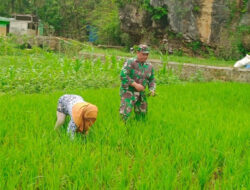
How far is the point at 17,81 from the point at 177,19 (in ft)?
28.6

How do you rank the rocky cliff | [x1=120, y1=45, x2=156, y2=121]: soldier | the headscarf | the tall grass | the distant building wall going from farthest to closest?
the distant building wall
the rocky cliff
[x1=120, y1=45, x2=156, y2=121]: soldier
the headscarf
the tall grass

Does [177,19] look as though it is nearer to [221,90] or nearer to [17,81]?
[221,90]

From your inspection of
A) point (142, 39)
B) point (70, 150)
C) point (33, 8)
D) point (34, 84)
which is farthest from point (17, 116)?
point (33, 8)

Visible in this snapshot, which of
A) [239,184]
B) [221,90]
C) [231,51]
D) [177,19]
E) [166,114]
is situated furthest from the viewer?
[177,19]

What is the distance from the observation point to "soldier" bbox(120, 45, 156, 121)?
3.42 m

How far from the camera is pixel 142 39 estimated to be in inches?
631

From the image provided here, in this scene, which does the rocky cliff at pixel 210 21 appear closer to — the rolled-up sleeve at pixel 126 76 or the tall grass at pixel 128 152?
the tall grass at pixel 128 152

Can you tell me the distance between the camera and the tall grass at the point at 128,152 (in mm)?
2117

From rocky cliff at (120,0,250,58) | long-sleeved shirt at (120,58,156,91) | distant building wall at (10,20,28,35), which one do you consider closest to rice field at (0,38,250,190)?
long-sleeved shirt at (120,58,156,91)

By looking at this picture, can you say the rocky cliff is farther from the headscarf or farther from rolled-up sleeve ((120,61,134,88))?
the headscarf

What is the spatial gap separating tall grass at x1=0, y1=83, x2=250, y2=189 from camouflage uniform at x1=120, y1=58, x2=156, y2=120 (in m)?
0.21

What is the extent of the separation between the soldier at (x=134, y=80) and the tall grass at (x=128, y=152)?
234mm

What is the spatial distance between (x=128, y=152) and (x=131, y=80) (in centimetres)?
97

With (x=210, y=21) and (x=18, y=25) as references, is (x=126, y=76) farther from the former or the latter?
(x=18, y=25)
